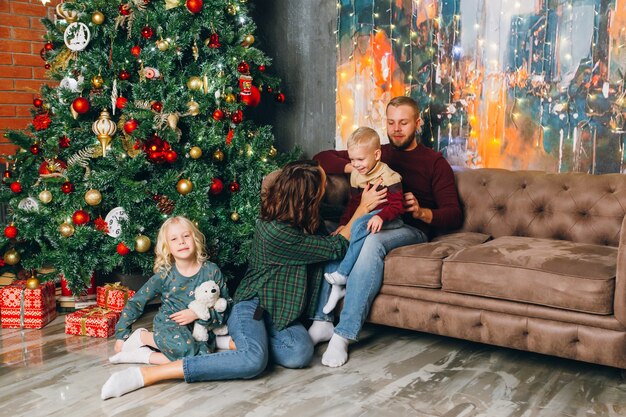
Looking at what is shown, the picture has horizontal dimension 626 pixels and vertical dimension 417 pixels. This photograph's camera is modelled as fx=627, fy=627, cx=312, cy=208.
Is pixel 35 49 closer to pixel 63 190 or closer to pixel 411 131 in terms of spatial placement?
pixel 63 190

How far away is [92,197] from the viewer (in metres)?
3.33

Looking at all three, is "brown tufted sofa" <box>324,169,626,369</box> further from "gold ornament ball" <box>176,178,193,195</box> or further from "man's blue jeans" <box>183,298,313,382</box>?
"gold ornament ball" <box>176,178,193,195</box>

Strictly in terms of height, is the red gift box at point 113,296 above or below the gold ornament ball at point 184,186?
below

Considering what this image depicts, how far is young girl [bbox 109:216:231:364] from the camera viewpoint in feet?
8.80

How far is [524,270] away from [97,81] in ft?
7.89

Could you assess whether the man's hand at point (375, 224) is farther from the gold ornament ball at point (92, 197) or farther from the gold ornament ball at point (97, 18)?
the gold ornament ball at point (97, 18)

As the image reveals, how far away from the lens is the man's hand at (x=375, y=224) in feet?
9.37

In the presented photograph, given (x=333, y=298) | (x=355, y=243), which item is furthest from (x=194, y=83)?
(x=333, y=298)

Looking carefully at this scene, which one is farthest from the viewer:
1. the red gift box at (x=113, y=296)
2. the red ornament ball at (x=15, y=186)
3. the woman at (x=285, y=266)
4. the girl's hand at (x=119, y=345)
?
the red ornament ball at (x=15, y=186)

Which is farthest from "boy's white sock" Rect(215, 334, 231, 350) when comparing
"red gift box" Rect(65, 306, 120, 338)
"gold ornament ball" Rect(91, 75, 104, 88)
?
"gold ornament ball" Rect(91, 75, 104, 88)

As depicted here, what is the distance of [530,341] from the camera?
258 cm

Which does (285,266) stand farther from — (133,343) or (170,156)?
(170,156)

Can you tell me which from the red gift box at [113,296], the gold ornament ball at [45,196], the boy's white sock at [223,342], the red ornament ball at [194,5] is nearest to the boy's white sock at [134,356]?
the boy's white sock at [223,342]

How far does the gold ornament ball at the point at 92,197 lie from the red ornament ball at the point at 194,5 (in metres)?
1.14
